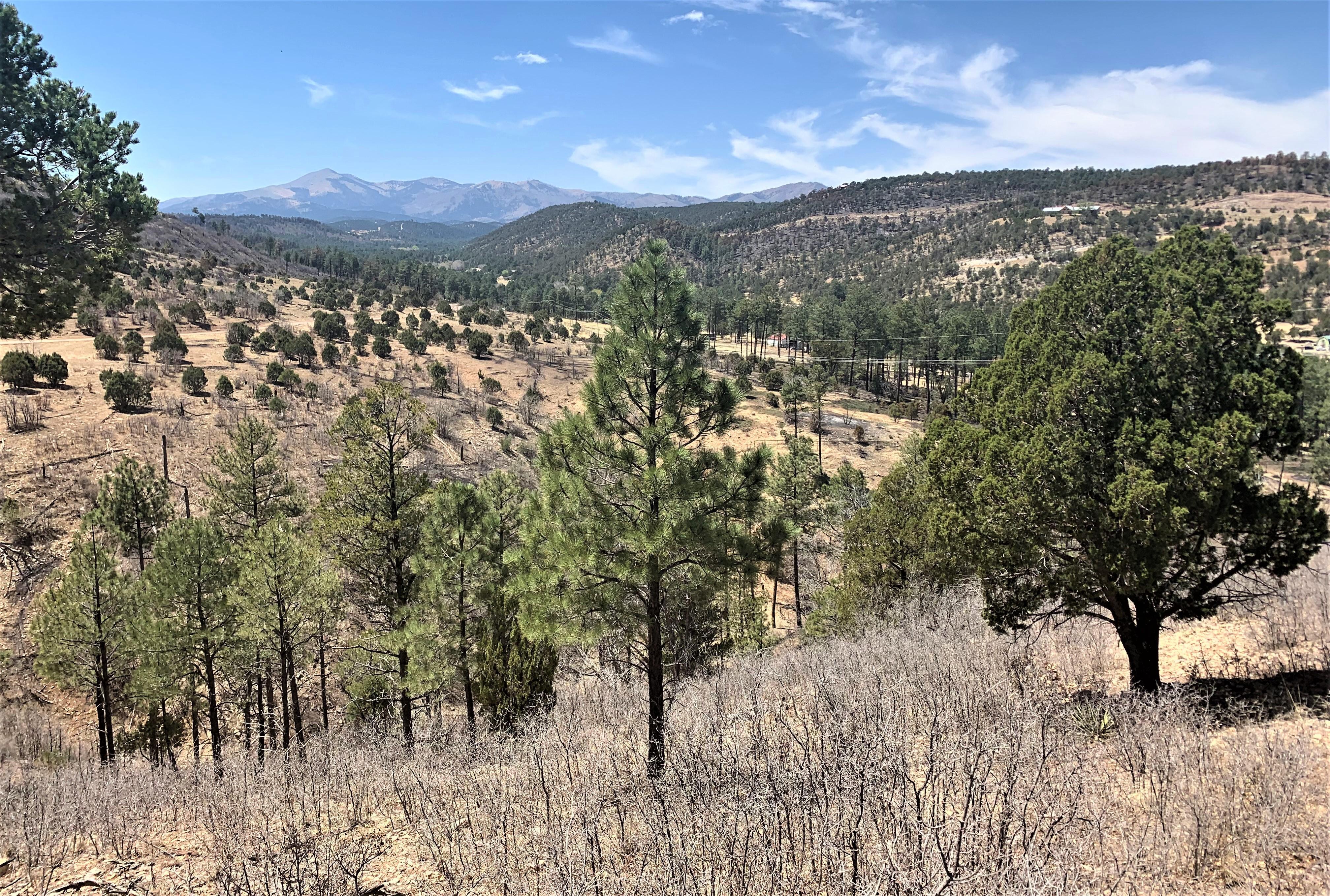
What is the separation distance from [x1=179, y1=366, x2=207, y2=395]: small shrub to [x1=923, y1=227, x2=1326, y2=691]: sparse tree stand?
41.4 metres

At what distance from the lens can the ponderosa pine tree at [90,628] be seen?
52.4 ft

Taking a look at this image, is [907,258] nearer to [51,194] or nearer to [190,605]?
[190,605]

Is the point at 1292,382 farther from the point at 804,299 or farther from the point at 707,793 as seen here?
the point at 804,299

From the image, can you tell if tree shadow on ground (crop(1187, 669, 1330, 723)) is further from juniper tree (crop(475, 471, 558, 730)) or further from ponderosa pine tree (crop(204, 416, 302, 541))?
ponderosa pine tree (crop(204, 416, 302, 541))

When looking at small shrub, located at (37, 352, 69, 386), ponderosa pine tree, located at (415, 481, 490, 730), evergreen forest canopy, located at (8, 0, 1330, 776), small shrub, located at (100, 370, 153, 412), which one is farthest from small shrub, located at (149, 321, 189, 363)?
ponderosa pine tree, located at (415, 481, 490, 730)

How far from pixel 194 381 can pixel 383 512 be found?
3059 cm

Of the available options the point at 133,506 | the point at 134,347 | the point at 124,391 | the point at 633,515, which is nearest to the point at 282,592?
the point at 133,506

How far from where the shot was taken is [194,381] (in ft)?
120

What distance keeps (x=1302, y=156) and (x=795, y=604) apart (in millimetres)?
212819

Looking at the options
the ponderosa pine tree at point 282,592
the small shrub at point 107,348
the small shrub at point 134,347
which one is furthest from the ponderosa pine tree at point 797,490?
the small shrub at point 107,348

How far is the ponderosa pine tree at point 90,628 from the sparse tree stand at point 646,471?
13987mm

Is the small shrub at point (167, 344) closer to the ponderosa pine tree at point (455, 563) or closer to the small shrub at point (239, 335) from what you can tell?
the small shrub at point (239, 335)

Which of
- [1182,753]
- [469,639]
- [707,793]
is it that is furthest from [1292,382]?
[469,639]

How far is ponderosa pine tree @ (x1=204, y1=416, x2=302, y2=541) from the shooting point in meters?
19.0
